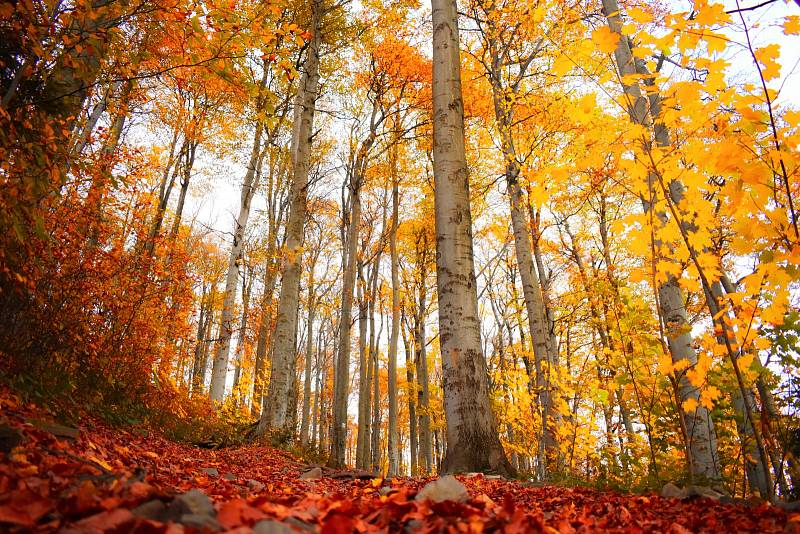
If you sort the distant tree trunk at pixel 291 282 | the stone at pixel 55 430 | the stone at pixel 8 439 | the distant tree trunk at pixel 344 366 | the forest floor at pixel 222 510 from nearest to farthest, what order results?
the forest floor at pixel 222 510, the stone at pixel 8 439, the stone at pixel 55 430, the distant tree trunk at pixel 291 282, the distant tree trunk at pixel 344 366

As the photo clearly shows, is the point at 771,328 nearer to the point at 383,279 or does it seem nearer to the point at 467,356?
the point at 467,356

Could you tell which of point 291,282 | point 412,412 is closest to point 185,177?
point 291,282

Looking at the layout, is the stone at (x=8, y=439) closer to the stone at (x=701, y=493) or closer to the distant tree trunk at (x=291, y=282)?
the stone at (x=701, y=493)

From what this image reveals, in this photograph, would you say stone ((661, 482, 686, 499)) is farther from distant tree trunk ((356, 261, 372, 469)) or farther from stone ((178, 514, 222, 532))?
distant tree trunk ((356, 261, 372, 469))

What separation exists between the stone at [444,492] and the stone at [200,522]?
0.91m

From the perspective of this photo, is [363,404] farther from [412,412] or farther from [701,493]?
[701,493]

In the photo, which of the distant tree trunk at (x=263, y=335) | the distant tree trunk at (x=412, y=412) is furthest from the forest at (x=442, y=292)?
the distant tree trunk at (x=412, y=412)

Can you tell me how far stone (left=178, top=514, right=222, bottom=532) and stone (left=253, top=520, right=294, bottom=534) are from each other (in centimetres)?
9

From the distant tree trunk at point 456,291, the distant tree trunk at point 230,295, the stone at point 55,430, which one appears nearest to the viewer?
the stone at point 55,430

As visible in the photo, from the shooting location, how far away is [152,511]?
994 millimetres

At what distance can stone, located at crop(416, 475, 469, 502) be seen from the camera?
167 centimetres

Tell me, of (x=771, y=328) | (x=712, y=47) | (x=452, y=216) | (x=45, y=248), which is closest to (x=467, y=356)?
(x=452, y=216)

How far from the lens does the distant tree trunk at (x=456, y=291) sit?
3717 mm

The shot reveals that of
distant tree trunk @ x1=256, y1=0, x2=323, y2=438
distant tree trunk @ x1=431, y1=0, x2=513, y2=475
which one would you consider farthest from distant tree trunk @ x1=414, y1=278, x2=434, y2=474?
distant tree trunk @ x1=431, y1=0, x2=513, y2=475
